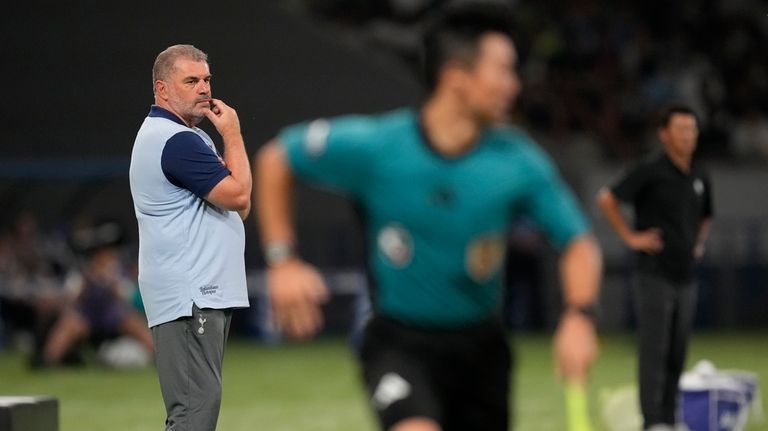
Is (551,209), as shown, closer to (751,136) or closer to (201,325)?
(201,325)

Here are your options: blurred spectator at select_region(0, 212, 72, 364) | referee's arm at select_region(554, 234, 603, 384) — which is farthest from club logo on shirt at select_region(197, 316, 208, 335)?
blurred spectator at select_region(0, 212, 72, 364)

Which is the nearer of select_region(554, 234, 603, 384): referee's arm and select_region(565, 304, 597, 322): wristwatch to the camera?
select_region(554, 234, 603, 384): referee's arm

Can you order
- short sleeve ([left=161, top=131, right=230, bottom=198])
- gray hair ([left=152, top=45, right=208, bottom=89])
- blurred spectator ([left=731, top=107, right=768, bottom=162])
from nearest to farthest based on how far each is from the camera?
gray hair ([left=152, top=45, right=208, bottom=89]) < short sleeve ([left=161, top=131, right=230, bottom=198]) < blurred spectator ([left=731, top=107, right=768, bottom=162])

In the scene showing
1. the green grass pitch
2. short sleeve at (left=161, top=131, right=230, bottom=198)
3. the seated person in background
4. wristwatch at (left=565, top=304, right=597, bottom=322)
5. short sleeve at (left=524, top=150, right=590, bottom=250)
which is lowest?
the green grass pitch

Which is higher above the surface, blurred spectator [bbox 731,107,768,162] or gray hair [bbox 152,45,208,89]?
gray hair [bbox 152,45,208,89]

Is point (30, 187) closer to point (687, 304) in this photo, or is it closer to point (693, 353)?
point (693, 353)

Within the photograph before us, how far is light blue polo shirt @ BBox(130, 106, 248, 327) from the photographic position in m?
6.21

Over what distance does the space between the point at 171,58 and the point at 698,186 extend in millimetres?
4754

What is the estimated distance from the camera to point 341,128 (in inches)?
220

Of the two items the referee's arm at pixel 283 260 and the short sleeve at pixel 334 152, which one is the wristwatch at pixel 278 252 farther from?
the short sleeve at pixel 334 152

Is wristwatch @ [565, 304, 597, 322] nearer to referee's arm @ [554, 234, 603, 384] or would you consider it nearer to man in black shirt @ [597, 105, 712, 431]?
referee's arm @ [554, 234, 603, 384]

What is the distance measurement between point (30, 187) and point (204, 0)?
13.9 feet

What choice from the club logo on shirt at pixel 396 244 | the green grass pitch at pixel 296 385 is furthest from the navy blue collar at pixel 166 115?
the green grass pitch at pixel 296 385

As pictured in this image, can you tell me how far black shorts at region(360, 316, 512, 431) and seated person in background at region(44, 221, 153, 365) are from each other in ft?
42.3
